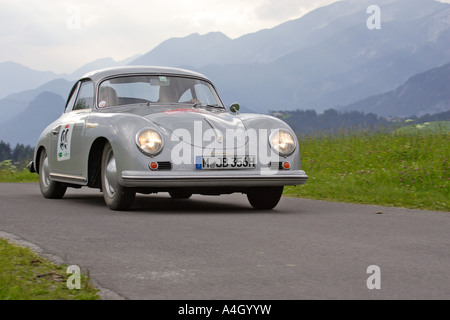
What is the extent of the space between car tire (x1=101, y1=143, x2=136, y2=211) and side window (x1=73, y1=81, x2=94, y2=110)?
1326 mm

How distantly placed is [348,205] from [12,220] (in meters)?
4.28

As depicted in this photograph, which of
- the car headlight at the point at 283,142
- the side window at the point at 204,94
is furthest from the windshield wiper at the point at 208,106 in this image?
the car headlight at the point at 283,142

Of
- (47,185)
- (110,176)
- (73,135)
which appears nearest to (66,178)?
(73,135)

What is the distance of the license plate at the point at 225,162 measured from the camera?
A: 7094 millimetres

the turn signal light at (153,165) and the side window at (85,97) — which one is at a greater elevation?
the side window at (85,97)

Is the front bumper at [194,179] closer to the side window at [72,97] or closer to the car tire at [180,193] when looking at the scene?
the car tire at [180,193]

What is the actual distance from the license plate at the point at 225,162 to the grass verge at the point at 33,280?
2.76m

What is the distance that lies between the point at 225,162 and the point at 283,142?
817mm

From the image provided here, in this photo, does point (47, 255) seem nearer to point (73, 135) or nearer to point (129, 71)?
point (73, 135)

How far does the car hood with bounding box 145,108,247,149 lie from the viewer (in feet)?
23.6

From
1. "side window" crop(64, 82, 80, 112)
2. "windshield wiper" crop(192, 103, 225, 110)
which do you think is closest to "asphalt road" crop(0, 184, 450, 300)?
"windshield wiper" crop(192, 103, 225, 110)

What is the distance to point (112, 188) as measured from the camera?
297 inches

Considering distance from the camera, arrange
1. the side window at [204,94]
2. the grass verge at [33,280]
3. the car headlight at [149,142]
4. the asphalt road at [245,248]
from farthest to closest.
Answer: the side window at [204,94] < the car headlight at [149,142] < the asphalt road at [245,248] < the grass verge at [33,280]
